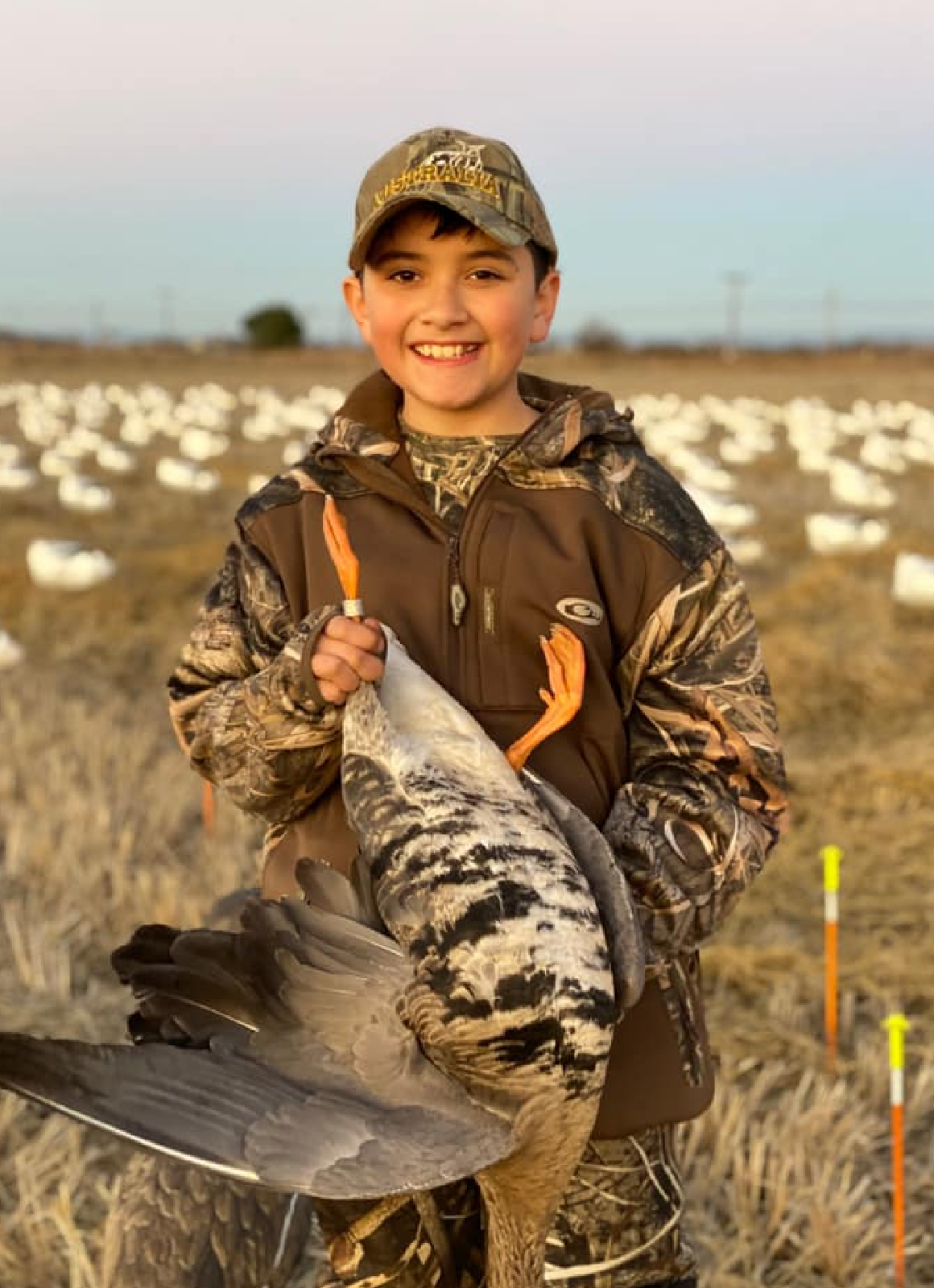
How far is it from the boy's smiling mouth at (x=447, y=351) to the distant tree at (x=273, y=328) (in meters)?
56.9

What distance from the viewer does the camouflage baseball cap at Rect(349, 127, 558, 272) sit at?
2.02m

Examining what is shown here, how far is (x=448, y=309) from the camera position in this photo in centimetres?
209

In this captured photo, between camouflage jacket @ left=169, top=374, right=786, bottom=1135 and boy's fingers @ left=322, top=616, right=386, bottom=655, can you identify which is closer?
boy's fingers @ left=322, top=616, right=386, bottom=655

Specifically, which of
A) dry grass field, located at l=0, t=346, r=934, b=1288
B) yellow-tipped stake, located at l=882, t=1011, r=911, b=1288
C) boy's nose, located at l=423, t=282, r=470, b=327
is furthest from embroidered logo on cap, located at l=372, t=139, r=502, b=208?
dry grass field, located at l=0, t=346, r=934, b=1288

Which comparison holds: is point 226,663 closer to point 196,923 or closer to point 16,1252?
point 16,1252

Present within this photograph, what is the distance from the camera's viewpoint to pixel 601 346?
5391cm

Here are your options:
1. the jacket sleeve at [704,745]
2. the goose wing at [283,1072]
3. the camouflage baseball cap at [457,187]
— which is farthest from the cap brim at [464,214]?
the goose wing at [283,1072]

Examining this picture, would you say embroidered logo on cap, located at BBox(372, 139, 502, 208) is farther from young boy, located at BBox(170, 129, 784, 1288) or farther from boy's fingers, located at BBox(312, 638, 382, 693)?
boy's fingers, located at BBox(312, 638, 382, 693)

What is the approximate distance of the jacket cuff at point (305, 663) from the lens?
1.81 metres

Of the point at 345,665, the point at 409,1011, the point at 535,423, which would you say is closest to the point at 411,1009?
the point at 409,1011

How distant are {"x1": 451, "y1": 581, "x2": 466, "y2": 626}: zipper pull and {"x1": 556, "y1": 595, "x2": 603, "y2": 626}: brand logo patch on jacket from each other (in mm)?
140

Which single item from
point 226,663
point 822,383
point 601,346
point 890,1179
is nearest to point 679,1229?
point 226,663

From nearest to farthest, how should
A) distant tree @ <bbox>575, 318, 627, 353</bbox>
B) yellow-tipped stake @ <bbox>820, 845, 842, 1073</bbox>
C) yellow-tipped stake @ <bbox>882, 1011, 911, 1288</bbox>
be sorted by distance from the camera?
yellow-tipped stake @ <bbox>882, 1011, 911, 1288</bbox> → yellow-tipped stake @ <bbox>820, 845, 842, 1073</bbox> → distant tree @ <bbox>575, 318, 627, 353</bbox>

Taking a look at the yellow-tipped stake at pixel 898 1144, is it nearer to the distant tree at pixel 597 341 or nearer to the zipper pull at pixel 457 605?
the zipper pull at pixel 457 605
